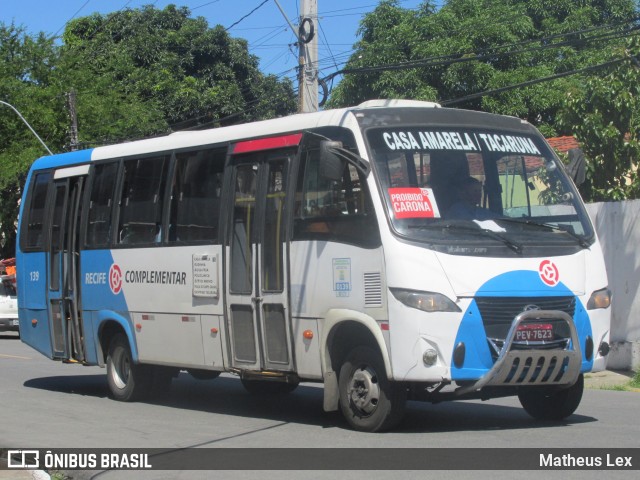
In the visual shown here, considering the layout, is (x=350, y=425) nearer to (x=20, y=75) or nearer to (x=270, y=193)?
(x=270, y=193)

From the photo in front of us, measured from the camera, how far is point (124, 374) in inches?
512

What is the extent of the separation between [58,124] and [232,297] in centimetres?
2883

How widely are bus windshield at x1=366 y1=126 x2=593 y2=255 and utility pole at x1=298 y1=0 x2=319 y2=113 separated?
368 inches

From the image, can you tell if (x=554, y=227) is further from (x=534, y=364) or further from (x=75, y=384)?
(x=75, y=384)

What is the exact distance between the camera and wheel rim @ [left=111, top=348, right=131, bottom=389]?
12.9 metres

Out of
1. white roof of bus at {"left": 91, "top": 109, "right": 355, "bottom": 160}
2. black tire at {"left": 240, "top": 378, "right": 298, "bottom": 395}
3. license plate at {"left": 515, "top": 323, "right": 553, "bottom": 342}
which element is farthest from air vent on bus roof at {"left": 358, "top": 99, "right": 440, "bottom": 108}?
black tire at {"left": 240, "top": 378, "right": 298, "bottom": 395}

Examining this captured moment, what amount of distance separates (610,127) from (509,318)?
33.7 feet

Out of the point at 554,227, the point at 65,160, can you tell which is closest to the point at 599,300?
the point at 554,227

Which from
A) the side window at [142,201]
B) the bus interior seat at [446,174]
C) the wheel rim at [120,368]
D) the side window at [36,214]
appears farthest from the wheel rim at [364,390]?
the side window at [36,214]

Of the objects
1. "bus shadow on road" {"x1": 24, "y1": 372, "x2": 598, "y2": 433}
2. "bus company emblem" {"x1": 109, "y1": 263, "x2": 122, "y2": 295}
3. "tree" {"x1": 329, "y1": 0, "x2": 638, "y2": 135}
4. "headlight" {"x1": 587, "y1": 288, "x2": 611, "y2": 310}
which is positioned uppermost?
"tree" {"x1": 329, "y1": 0, "x2": 638, "y2": 135}

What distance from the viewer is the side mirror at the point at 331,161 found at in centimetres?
920

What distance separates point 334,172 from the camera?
30.2 feet

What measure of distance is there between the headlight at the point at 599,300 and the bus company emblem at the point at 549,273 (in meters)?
0.46

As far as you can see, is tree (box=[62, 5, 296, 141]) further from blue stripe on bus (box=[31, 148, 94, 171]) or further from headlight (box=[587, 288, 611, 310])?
headlight (box=[587, 288, 611, 310])
